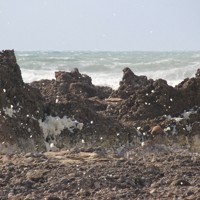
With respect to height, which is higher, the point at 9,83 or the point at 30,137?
the point at 9,83

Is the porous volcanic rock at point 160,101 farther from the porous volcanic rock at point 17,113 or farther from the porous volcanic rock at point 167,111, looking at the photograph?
the porous volcanic rock at point 17,113

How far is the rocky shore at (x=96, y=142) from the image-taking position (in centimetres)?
330

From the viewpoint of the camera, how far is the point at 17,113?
5.58 m

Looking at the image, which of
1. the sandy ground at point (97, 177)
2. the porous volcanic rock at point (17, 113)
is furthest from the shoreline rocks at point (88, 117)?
the sandy ground at point (97, 177)

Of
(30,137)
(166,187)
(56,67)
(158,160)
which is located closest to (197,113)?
(30,137)

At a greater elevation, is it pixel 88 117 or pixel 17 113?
pixel 17 113

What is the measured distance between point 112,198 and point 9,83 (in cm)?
303

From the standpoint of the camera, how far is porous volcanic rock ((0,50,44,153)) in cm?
523

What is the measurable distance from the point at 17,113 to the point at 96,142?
0.86m

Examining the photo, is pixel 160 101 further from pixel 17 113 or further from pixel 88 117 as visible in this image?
pixel 17 113

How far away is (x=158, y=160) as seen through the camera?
158 inches

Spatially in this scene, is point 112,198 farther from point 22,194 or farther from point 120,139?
point 120,139

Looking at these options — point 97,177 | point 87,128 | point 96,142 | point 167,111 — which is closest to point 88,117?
point 87,128

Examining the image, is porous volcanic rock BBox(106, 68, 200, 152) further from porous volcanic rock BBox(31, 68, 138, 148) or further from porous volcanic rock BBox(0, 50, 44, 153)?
porous volcanic rock BBox(0, 50, 44, 153)
